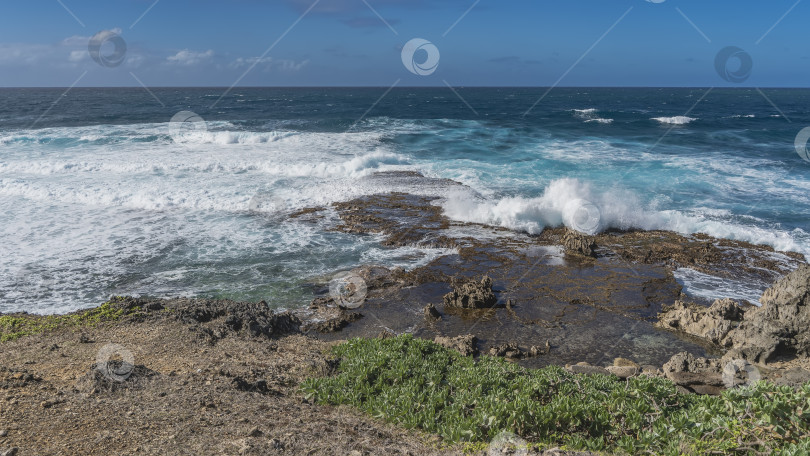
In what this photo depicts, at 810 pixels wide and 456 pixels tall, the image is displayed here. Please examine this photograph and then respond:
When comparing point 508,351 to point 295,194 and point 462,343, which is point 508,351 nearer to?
point 462,343

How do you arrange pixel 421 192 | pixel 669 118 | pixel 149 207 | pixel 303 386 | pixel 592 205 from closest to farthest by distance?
pixel 303 386
pixel 592 205
pixel 149 207
pixel 421 192
pixel 669 118

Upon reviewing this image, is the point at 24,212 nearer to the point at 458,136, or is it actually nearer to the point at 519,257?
the point at 519,257

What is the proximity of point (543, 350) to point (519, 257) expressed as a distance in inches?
200

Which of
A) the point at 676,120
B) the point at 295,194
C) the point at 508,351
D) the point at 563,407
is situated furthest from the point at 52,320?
the point at 676,120

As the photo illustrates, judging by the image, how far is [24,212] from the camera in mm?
17500

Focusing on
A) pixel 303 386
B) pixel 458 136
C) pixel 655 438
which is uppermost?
pixel 458 136

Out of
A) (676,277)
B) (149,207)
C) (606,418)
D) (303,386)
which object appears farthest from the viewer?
(149,207)

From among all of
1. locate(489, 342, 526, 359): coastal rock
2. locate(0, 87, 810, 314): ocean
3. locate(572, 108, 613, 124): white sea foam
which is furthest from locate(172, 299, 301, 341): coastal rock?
locate(572, 108, 613, 124): white sea foam

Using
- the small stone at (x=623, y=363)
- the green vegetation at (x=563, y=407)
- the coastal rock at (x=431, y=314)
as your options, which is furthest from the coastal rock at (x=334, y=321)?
the small stone at (x=623, y=363)

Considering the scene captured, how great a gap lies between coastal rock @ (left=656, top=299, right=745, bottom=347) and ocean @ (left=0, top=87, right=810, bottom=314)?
1760mm

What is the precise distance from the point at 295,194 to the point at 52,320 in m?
11.8

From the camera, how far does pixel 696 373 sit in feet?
24.3

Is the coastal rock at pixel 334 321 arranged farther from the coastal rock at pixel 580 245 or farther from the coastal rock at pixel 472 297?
the coastal rock at pixel 580 245

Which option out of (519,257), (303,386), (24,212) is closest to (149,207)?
(24,212)
